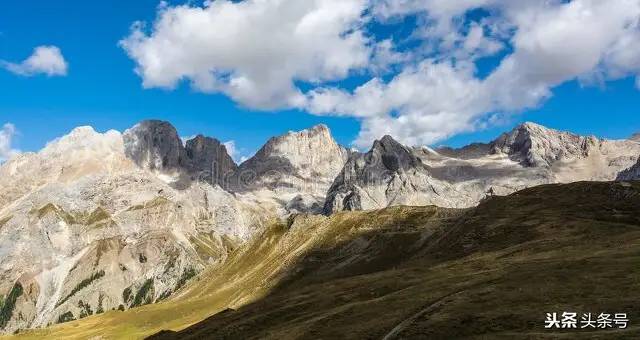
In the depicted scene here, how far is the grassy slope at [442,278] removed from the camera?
5422cm

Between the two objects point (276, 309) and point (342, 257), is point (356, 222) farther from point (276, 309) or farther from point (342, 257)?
point (276, 309)

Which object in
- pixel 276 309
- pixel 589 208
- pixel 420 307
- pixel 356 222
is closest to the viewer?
pixel 420 307

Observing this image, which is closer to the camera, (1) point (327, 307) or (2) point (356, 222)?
(1) point (327, 307)

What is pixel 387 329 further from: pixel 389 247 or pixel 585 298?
pixel 389 247

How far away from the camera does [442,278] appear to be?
8281 cm

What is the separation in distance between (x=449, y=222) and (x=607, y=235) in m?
67.6

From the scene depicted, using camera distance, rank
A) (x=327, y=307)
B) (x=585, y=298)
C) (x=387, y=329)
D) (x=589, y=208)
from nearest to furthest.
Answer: (x=585, y=298), (x=387, y=329), (x=327, y=307), (x=589, y=208)

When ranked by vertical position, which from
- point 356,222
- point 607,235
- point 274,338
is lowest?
point 274,338

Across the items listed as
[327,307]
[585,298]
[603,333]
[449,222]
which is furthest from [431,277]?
[449,222]

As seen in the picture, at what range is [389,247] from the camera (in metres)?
164

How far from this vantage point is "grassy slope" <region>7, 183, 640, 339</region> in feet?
178

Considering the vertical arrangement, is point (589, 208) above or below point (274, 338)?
above

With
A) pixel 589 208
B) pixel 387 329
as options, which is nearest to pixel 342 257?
pixel 589 208

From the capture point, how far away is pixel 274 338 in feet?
225
